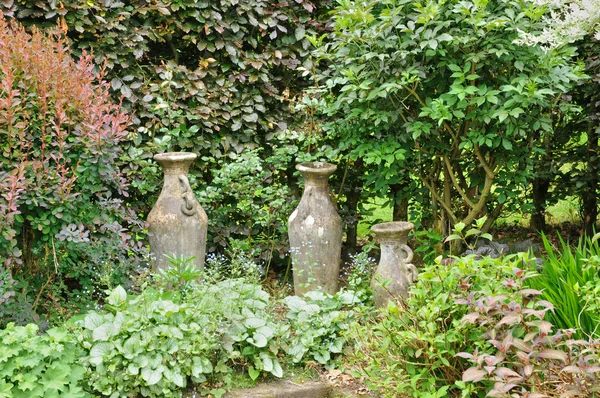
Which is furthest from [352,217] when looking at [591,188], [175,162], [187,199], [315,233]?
[591,188]

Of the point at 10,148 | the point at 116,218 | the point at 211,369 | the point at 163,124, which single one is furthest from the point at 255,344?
the point at 163,124

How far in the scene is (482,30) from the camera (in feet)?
15.3

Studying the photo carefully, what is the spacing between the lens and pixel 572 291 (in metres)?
3.71

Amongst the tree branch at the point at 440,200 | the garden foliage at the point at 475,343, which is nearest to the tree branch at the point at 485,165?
the tree branch at the point at 440,200

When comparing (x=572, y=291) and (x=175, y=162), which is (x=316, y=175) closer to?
(x=175, y=162)

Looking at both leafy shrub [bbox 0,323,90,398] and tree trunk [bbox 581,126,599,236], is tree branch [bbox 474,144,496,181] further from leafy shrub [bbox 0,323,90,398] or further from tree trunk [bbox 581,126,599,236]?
leafy shrub [bbox 0,323,90,398]

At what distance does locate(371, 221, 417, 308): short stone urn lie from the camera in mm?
4723

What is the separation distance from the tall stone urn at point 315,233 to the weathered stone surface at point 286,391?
1.07 metres

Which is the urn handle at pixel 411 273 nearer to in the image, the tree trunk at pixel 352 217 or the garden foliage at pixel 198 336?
the garden foliage at pixel 198 336

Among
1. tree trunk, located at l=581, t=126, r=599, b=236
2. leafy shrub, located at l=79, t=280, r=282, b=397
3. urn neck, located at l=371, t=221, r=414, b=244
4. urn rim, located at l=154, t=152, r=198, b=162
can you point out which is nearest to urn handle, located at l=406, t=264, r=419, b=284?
urn neck, located at l=371, t=221, r=414, b=244

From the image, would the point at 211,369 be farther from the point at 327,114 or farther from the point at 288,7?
the point at 288,7

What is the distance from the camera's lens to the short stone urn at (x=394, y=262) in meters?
4.72

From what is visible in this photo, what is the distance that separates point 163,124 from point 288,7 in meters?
1.30

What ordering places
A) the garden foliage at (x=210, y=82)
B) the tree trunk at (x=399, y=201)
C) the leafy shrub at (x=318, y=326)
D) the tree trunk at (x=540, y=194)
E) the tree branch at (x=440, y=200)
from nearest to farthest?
the leafy shrub at (x=318, y=326) → the garden foliage at (x=210, y=82) → the tree branch at (x=440, y=200) → the tree trunk at (x=399, y=201) → the tree trunk at (x=540, y=194)
